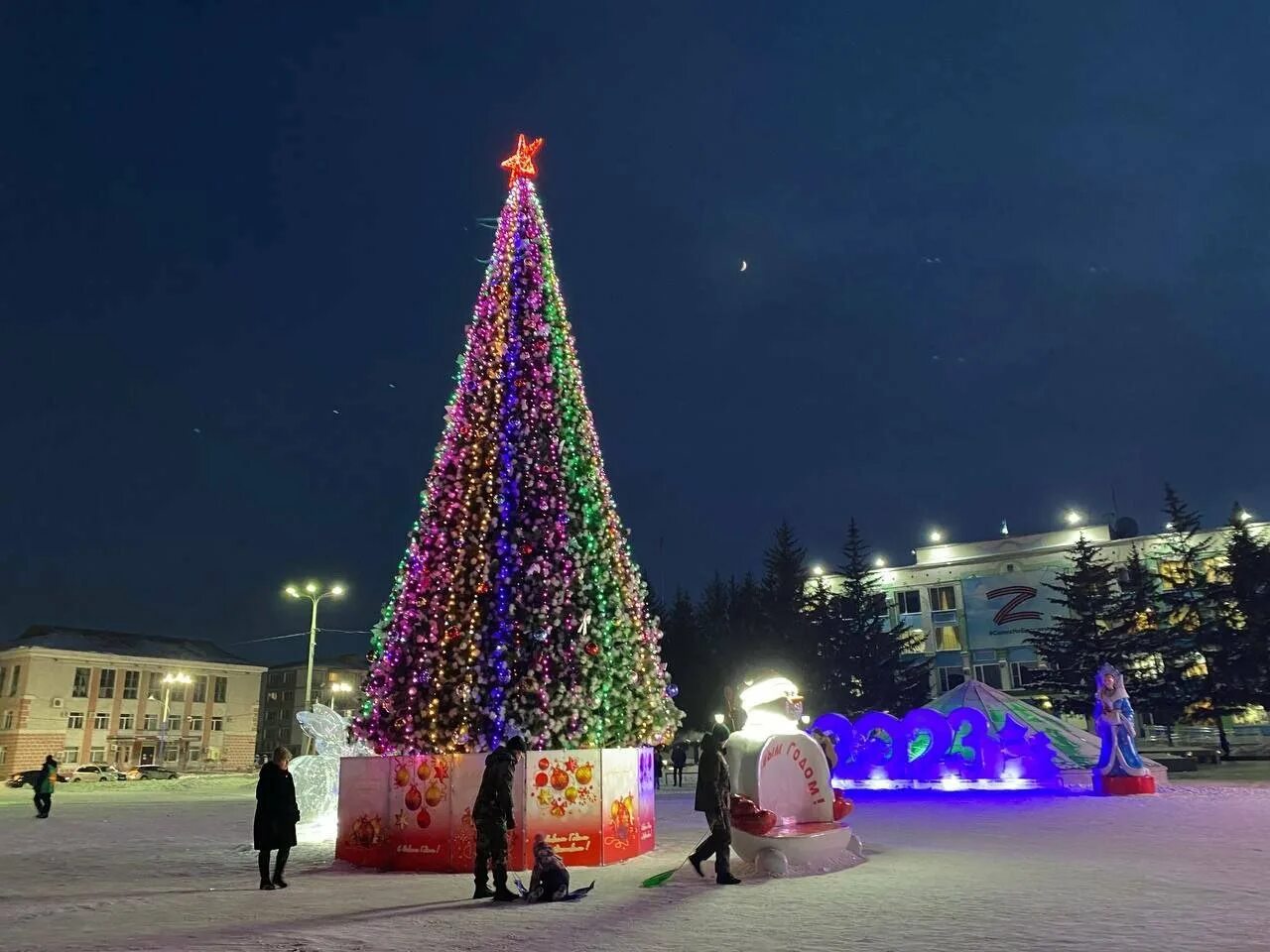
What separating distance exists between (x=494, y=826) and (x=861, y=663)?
132ft

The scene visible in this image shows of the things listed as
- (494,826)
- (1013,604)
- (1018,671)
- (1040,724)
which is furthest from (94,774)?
(494,826)

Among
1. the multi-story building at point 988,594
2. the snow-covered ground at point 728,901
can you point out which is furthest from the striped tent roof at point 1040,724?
the multi-story building at point 988,594

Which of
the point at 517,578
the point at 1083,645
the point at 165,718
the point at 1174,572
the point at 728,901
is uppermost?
the point at 1174,572

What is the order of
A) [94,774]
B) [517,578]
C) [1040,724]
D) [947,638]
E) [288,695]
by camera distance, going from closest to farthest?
[517,578]
[1040,724]
[94,774]
[947,638]
[288,695]

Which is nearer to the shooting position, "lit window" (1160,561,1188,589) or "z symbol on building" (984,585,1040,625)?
"lit window" (1160,561,1188,589)

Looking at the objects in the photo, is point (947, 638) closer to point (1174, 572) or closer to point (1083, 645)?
point (1083, 645)

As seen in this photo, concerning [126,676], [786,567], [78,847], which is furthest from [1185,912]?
[126,676]

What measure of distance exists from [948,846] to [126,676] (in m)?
70.6

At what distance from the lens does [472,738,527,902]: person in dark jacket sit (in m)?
8.94

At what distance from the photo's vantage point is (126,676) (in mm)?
67250

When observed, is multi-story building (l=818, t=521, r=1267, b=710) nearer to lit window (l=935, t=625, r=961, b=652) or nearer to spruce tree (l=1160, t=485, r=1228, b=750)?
lit window (l=935, t=625, r=961, b=652)

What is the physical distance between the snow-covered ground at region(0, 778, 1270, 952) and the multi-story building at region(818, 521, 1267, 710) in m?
42.9

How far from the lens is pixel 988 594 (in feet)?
186

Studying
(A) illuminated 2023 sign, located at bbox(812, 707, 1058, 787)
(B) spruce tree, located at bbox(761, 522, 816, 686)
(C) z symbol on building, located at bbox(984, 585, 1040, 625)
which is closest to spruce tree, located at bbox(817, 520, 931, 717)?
(B) spruce tree, located at bbox(761, 522, 816, 686)
